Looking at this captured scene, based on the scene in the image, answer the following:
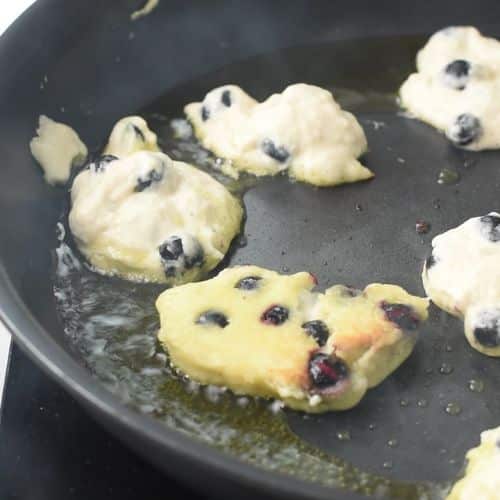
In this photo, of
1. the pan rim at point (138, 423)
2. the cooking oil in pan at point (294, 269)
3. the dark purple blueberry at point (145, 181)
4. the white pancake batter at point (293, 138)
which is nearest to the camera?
→ the pan rim at point (138, 423)

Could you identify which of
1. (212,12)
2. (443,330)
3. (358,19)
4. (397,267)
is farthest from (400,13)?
(443,330)

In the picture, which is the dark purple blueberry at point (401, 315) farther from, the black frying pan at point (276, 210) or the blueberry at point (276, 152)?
the blueberry at point (276, 152)

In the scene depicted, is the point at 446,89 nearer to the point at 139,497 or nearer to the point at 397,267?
the point at 397,267

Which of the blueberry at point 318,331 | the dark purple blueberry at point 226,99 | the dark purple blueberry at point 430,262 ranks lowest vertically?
the dark purple blueberry at point 430,262

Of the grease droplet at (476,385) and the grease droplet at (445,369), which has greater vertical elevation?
the grease droplet at (445,369)

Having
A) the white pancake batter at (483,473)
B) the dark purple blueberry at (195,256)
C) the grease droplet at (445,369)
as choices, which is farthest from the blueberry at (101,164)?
the white pancake batter at (483,473)

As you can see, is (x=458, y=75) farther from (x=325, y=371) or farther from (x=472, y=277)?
(x=325, y=371)

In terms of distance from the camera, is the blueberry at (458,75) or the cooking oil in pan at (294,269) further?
the blueberry at (458,75)
